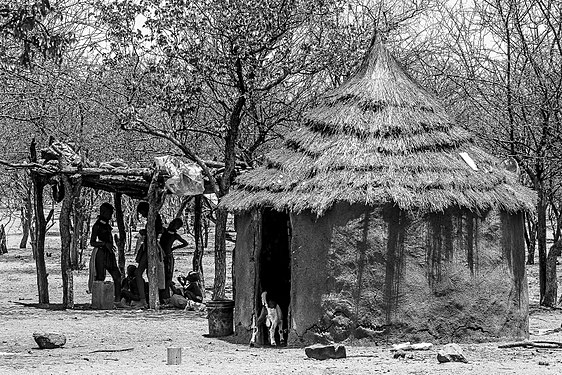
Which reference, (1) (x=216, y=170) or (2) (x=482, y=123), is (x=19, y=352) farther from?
(2) (x=482, y=123)

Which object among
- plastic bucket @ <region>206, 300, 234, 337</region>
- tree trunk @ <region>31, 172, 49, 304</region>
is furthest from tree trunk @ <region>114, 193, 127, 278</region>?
plastic bucket @ <region>206, 300, 234, 337</region>

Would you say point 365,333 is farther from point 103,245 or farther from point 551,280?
point 103,245

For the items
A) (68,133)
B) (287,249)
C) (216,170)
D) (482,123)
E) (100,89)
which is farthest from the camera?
(68,133)

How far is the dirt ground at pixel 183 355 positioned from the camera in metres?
9.45

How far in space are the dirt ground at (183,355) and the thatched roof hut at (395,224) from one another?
1.55ft

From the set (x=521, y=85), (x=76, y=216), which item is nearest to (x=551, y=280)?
(x=521, y=85)

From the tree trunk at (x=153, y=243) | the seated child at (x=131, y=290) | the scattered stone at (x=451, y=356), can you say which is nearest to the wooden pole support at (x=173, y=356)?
the scattered stone at (x=451, y=356)

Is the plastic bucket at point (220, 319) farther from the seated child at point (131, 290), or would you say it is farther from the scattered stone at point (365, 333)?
the seated child at point (131, 290)

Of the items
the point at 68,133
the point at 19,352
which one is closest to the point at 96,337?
the point at 19,352

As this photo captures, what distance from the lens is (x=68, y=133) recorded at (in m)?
22.8

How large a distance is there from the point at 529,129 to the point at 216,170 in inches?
214

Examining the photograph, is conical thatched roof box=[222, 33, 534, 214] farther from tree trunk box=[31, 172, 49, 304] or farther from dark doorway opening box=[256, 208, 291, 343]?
tree trunk box=[31, 172, 49, 304]

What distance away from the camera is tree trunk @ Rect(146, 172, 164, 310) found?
16500 mm

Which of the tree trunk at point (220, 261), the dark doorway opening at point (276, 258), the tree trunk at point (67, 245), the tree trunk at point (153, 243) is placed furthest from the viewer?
the tree trunk at point (67, 245)
